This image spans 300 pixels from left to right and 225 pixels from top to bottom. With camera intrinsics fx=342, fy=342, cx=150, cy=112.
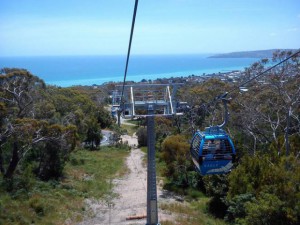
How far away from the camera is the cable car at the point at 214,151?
25.4ft

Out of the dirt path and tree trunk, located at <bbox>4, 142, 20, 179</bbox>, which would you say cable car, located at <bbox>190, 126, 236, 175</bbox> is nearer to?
the dirt path

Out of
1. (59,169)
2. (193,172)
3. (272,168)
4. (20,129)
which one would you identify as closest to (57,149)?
(59,169)

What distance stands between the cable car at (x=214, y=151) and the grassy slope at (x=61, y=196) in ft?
24.5

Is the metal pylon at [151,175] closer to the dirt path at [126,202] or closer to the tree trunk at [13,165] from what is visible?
the dirt path at [126,202]

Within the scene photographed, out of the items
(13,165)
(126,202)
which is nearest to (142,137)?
(126,202)

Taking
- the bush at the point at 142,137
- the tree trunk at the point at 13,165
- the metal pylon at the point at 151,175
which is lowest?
the bush at the point at 142,137

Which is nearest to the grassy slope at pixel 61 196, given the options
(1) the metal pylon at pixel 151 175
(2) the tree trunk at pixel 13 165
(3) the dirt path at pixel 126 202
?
(3) the dirt path at pixel 126 202

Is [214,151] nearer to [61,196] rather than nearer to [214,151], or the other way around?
[214,151]

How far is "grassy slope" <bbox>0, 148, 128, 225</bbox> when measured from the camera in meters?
12.8

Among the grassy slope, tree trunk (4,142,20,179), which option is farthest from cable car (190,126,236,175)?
tree trunk (4,142,20,179)

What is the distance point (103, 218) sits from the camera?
558 inches

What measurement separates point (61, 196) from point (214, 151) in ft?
34.3

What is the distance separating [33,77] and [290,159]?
1442 cm

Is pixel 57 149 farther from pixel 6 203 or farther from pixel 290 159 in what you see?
pixel 290 159
